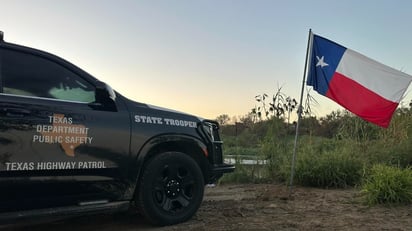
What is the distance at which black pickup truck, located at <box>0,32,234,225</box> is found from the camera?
411 centimetres

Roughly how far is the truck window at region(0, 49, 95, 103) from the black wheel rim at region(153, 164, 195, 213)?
119 centimetres

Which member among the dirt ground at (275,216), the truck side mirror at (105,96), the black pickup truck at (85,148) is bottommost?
the dirt ground at (275,216)

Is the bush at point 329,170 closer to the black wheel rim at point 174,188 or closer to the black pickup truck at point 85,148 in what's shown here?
the black pickup truck at point 85,148

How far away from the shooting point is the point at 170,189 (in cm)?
532

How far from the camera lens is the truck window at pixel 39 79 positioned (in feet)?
13.9

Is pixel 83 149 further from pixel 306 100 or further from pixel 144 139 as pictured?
pixel 306 100

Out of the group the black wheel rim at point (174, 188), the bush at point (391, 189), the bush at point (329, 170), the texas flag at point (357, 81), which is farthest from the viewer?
the bush at point (329, 170)

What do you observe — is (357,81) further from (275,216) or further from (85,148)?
(85,148)

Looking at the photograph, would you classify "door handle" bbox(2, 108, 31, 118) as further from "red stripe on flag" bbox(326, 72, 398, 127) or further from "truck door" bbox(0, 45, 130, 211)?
"red stripe on flag" bbox(326, 72, 398, 127)

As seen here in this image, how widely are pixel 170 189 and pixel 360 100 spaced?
3847 mm

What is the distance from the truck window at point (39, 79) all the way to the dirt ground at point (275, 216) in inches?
52.6

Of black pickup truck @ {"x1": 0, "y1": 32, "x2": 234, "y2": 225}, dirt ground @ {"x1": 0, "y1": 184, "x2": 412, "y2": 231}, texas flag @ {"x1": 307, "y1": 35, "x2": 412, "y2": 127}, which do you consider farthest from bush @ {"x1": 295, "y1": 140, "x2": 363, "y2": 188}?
black pickup truck @ {"x1": 0, "y1": 32, "x2": 234, "y2": 225}

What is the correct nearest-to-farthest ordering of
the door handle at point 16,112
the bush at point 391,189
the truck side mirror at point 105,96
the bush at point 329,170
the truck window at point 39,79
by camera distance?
the door handle at point 16,112, the truck window at point 39,79, the truck side mirror at point 105,96, the bush at point 391,189, the bush at point 329,170


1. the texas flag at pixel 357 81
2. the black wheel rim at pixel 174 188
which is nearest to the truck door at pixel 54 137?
the black wheel rim at pixel 174 188
